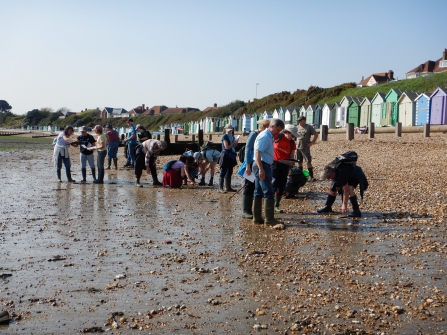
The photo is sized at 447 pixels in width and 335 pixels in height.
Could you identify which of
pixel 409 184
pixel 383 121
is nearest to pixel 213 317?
pixel 409 184

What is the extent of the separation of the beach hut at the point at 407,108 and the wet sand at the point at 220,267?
90.2 feet

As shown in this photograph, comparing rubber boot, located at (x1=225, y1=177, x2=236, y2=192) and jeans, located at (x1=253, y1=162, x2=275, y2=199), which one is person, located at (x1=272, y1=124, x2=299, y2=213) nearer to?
jeans, located at (x1=253, y1=162, x2=275, y2=199)

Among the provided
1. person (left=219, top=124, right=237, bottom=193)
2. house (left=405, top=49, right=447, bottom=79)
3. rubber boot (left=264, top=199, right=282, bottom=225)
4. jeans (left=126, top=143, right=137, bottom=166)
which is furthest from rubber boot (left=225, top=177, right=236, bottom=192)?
house (left=405, top=49, right=447, bottom=79)

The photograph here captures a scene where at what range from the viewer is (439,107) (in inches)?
1377

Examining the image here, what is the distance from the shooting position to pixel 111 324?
465 cm

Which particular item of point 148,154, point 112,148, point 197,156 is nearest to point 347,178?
point 197,156

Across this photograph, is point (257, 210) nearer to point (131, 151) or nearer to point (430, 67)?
point (131, 151)

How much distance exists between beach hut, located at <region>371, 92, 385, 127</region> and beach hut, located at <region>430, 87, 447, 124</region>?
6.57 metres

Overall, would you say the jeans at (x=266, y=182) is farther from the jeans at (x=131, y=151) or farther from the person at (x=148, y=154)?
the jeans at (x=131, y=151)

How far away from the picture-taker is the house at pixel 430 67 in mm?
92381

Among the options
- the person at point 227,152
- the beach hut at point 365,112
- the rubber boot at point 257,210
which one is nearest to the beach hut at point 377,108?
the beach hut at point 365,112

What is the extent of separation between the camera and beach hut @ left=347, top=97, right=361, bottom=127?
150 feet

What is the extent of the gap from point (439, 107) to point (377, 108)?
8.24 meters

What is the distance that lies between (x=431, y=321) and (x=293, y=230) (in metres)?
4.15
